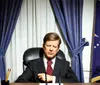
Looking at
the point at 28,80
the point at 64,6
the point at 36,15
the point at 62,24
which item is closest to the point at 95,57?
the point at 62,24

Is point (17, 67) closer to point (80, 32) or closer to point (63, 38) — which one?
point (63, 38)

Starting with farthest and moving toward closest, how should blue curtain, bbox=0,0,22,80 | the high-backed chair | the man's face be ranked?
blue curtain, bbox=0,0,22,80
the high-backed chair
the man's face

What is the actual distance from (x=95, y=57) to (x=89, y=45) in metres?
0.22

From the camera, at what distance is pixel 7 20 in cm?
313

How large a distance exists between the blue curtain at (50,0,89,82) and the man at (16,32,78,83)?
0.92 meters

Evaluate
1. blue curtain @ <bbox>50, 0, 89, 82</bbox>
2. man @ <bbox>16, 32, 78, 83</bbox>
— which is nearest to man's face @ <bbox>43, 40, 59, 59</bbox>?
man @ <bbox>16, 32, 78, 83</bbox>

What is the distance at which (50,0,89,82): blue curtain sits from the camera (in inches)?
123

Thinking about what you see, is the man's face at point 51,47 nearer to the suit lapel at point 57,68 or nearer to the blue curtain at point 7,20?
the suit lapel at point 57,68

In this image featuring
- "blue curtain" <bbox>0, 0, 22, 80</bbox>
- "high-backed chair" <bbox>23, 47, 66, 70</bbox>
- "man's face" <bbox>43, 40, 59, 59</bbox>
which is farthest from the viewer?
"blue curtain" <bbox>0, 0, 22, 80</bbox>

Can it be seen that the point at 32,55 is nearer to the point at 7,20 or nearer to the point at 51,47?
the point at 51,47

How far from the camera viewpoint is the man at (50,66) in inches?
84.5

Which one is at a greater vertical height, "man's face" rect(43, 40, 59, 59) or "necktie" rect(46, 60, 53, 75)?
"man's face" rect(43, 40, 59, 59)

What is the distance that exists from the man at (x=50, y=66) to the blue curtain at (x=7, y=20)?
1016mm

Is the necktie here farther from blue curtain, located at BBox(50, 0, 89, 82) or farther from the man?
blue curtain, located at BBox(50, 0, 89, 82)
